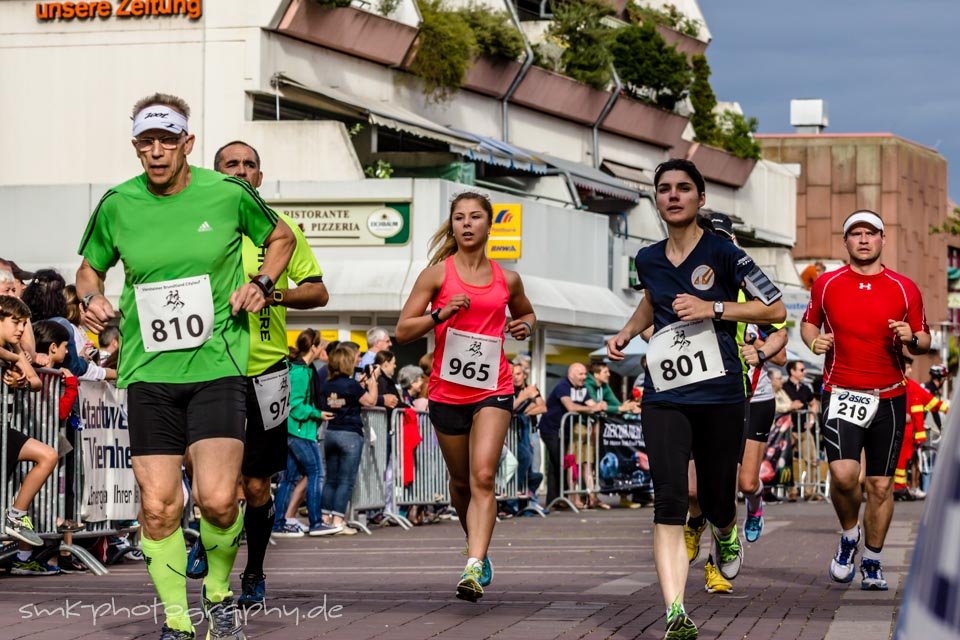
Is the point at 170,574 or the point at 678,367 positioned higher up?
the point at 678,367

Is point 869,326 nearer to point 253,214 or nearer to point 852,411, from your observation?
point 852,411

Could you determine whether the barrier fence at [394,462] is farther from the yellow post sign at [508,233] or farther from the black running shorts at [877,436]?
the yellow post sign at [508,233]

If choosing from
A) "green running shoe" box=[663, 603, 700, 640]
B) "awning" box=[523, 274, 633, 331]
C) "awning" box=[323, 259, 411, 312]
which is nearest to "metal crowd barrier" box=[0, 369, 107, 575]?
"green running shoe" box=[663, 603, 700, 640]

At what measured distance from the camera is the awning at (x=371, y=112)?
32875 millimetres

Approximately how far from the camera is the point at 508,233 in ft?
114

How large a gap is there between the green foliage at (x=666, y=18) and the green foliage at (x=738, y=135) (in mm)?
2996

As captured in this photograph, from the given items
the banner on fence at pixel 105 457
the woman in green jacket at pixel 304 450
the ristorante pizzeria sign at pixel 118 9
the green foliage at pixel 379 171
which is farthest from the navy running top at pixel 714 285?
the ristorante pizzeria sign at pixel 118 9

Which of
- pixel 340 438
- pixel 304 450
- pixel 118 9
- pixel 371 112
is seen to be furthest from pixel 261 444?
pixel 118 9

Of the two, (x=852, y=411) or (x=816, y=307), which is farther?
(x=816, y=307)

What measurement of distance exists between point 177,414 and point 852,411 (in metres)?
4.66

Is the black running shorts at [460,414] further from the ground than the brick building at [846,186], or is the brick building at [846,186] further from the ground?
the brick building at [846,186]

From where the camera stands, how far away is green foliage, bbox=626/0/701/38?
161ft

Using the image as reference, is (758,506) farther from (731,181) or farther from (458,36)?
(731,181)

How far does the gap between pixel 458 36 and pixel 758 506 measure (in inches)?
1047
